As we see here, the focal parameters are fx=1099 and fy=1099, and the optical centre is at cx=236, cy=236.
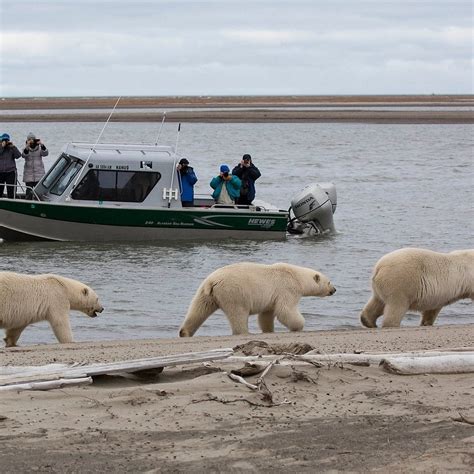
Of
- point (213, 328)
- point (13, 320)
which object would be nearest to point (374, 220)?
point (213, 328)

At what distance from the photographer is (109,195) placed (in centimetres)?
1955

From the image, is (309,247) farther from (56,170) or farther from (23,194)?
(23,194)

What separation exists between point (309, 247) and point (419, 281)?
8.77 metres

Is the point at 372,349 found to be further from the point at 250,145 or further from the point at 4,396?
the point at 250,145

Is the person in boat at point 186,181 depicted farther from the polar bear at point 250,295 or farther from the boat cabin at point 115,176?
the polar bear at point 250,295

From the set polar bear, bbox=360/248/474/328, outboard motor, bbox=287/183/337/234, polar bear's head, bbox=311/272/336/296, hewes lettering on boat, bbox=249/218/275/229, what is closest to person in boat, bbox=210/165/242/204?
hewes lettering on boat, bbox=249/218/275/229

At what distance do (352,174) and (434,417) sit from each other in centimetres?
3279

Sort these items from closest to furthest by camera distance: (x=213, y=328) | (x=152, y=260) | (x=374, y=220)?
(x=213, y=328) < (x=152, y=260) < (x=374, y=220)

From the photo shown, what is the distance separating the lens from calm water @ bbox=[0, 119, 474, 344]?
1382 cm

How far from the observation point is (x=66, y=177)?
1945 cm

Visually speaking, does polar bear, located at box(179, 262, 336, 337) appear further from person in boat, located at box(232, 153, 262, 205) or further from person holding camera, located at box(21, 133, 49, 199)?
person holding camera, located at box(21, 133, 49, 199)

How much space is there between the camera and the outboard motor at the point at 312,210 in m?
20.7

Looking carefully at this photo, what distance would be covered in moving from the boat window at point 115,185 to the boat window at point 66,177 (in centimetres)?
20

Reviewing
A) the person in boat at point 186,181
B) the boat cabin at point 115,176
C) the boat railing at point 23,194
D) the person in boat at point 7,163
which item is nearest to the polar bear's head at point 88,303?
the boat cabin at point 115,176
